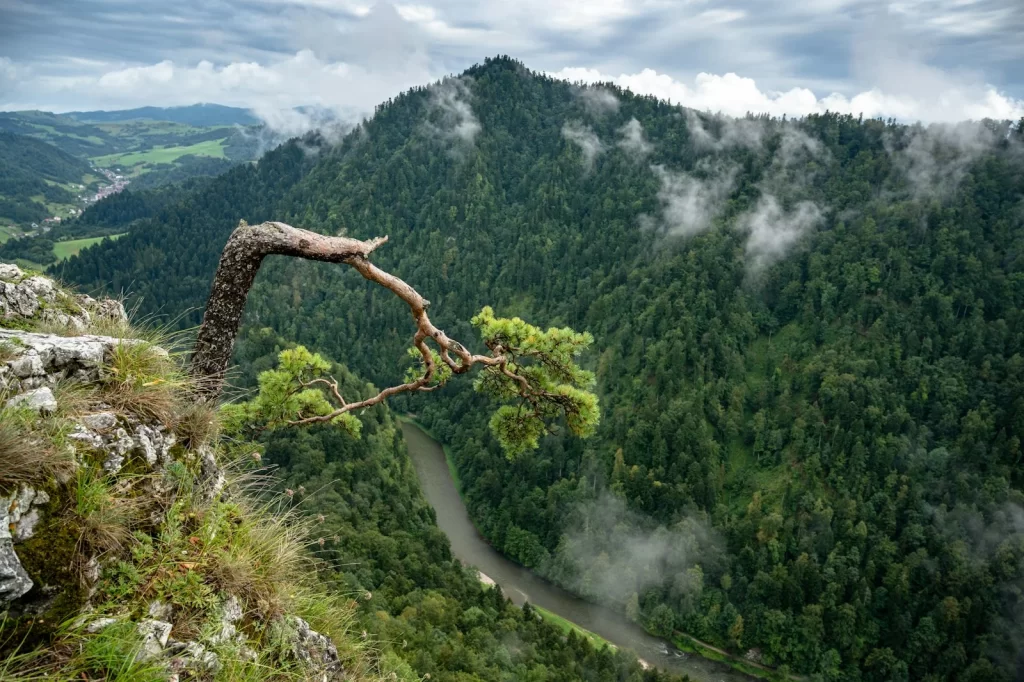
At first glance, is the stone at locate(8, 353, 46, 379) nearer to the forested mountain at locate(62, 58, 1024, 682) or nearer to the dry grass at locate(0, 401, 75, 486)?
the dry grass at locate(0, 401, 75, 486)

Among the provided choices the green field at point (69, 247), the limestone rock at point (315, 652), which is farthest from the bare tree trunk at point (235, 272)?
the green field at point (69, 247)

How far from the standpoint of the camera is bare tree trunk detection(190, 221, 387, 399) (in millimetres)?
7230

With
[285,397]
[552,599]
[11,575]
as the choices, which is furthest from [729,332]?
[11,575]

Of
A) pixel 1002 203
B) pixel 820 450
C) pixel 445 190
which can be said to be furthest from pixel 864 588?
pixel 445 190

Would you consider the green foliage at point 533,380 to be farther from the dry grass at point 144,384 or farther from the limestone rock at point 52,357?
the limestone rock at point 52,357

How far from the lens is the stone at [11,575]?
3898 mm

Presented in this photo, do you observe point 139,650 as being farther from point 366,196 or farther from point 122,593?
point 366,196

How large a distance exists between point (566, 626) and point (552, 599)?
5.09 meters

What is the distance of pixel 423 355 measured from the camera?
8969mm

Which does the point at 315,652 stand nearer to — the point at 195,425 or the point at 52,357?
the point at 195,425

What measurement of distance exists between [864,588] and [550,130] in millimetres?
167420

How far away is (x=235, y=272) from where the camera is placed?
725 cm

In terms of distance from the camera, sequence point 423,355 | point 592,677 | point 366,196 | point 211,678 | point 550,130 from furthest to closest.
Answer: point 550,130, point 366,196, point 592,677, point 423,355, point 211,678

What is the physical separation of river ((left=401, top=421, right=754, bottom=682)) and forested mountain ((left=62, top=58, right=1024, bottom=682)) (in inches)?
78.4
